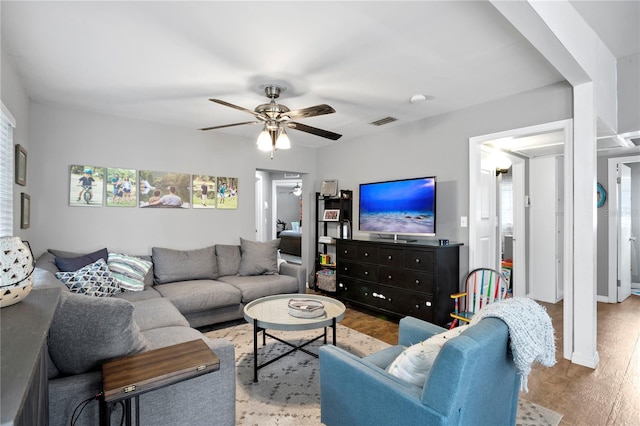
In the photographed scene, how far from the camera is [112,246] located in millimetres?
3830

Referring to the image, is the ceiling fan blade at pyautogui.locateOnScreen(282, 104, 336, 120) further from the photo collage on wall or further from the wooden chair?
the photo collage on wall

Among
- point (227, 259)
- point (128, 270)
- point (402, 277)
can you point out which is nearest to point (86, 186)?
point (128, 270)

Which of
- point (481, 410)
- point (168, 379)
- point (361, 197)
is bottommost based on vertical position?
point (481, 410)

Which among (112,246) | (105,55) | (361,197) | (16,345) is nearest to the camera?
(16,345)

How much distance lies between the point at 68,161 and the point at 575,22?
4.71 m

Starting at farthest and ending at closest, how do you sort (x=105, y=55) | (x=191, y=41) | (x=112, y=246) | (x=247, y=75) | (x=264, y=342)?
(x=112, y=246) < (x=264, y=342) < (x=247, y=75) < (x=105, y=55) < (x=191, y=41)

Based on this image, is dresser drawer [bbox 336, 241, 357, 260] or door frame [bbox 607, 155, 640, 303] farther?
door frame [bbox 607, 155, 640, 303]

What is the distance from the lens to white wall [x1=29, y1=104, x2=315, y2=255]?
11.4ft

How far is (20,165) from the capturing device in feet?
9.31

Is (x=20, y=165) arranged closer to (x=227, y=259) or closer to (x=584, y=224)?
(x=227, y=259)

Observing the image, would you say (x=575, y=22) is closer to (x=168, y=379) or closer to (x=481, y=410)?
(x=481, y=410)

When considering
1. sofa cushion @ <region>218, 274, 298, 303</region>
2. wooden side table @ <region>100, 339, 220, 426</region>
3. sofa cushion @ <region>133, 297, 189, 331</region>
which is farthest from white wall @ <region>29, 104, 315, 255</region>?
wooden side table @ <region>100, 339, 220, 426</region>

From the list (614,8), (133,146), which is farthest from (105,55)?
(614,8)

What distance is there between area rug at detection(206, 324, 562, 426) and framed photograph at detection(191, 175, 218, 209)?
1844 mm
